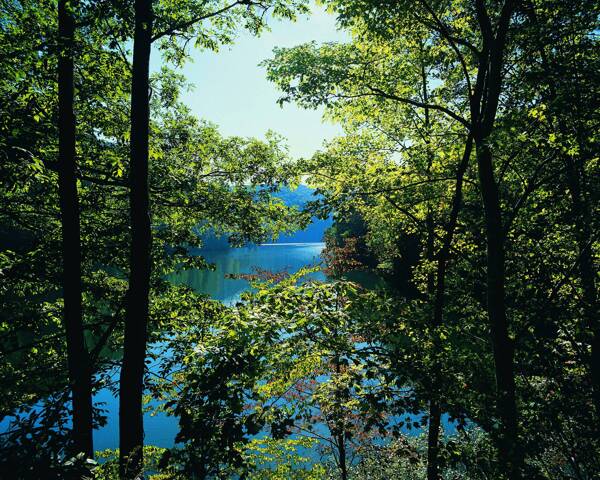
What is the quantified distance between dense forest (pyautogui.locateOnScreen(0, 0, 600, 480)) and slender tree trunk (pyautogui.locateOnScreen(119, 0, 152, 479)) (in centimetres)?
4

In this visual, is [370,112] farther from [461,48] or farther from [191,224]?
[191,224]

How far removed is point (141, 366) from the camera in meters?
5.81

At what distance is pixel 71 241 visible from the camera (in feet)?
20.6

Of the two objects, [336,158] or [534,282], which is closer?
[534,282]

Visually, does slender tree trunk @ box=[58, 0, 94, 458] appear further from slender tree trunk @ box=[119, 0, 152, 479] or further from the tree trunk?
the tree trunk

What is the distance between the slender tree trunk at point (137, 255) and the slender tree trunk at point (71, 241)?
103 centimetres

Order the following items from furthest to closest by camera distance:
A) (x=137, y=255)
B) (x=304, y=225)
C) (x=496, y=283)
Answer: (x=304, y=225), (x=496, y=283), (x=137, y=255)

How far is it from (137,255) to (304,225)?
416cm

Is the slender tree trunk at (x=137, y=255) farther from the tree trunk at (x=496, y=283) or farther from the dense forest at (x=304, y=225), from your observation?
the tree trunk at (x=496, y=283)

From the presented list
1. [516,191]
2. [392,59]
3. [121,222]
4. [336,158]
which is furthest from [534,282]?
[121,222]

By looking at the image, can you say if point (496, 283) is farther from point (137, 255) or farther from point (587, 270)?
point (137, 255)

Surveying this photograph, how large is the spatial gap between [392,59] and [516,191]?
427cm

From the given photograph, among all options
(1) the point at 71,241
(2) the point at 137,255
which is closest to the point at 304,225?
(2) the point at 137,255

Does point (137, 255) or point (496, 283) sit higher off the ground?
point (137, 255)
